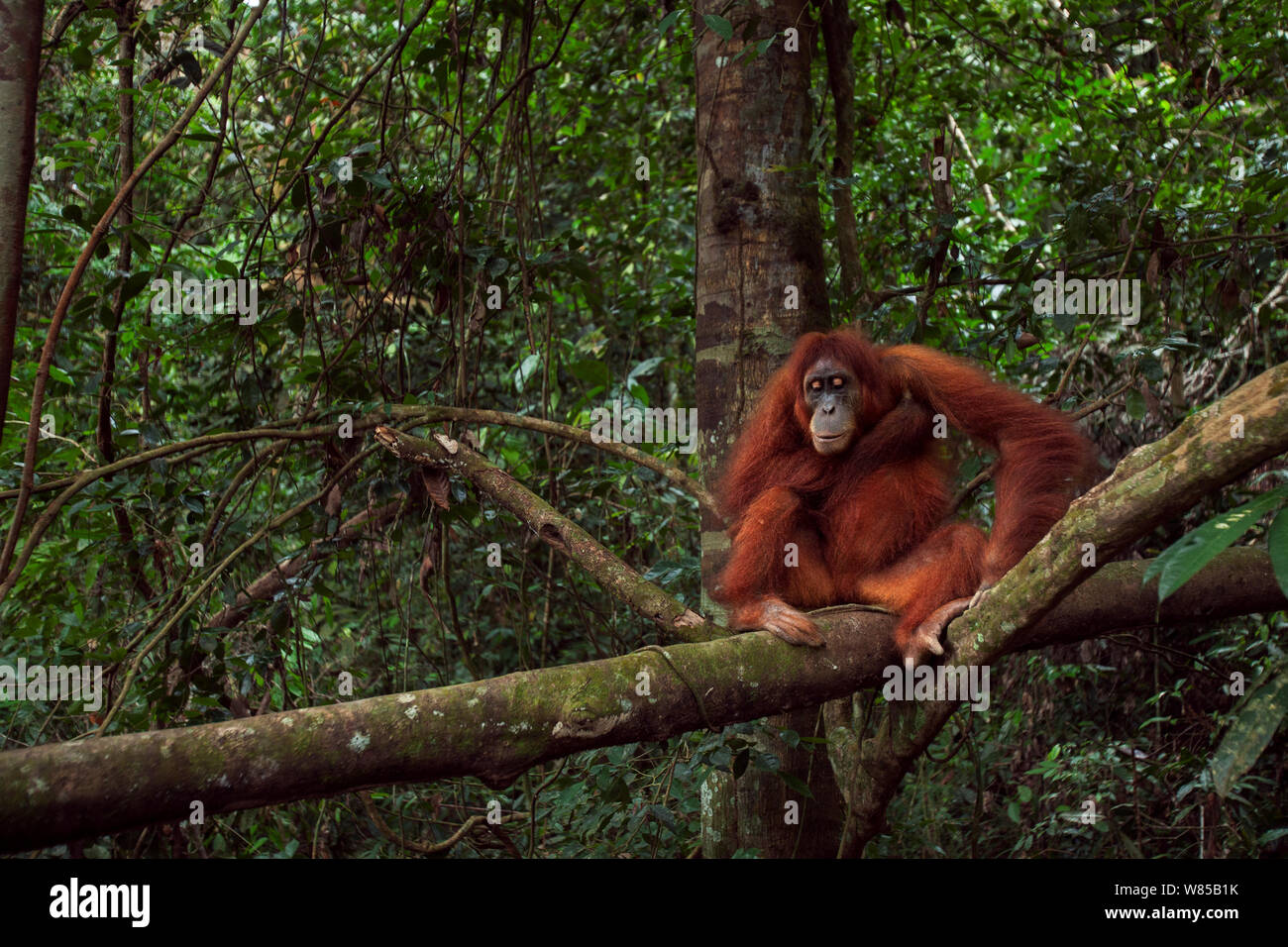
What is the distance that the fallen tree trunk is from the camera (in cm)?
154

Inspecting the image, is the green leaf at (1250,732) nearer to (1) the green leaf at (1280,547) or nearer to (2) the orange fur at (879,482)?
(1) the green leaf at (1280,547)

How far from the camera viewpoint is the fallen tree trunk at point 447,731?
5.05 ft

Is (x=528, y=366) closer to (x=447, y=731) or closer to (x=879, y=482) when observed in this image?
(x=879, y=482)

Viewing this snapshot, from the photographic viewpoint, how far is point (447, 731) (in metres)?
1.85

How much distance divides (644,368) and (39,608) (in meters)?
2.46

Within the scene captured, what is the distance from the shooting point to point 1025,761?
591 cm

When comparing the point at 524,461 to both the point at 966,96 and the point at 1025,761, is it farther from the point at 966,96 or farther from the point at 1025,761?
the point at 1025,761

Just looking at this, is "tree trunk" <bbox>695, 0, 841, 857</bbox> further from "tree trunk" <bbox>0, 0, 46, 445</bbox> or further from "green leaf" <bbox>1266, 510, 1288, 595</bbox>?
"tree trunk" <bbox>0, 0, 46, 445</bbox>
